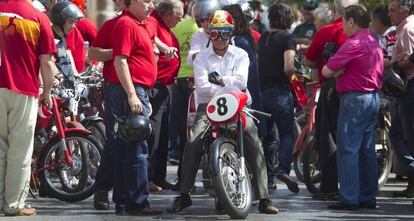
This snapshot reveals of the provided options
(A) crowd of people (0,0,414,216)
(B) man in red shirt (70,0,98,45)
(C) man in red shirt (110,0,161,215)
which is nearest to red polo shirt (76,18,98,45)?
(B) man in red shirt (70,0,98,45)

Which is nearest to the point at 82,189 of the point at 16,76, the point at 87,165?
the point at 87,165

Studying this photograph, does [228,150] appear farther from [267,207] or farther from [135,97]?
[135,97]

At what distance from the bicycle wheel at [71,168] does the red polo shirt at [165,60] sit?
115cm

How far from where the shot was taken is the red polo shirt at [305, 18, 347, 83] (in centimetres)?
1316

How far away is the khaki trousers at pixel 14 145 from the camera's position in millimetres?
11664

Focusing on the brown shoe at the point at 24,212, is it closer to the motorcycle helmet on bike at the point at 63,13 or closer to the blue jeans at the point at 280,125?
the motorcycle helmet on bike at the point at 63,13

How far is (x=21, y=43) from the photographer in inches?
459

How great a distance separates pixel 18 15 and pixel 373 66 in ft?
10.6

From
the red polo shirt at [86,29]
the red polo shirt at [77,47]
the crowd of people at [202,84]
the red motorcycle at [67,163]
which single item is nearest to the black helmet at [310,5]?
the red polo shirt at [86,29]

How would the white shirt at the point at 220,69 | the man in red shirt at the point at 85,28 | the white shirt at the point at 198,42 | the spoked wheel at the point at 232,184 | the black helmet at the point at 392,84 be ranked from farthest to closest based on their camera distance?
the man in red shirt at the point at 85,28
the white shirt at the point at 198,42
the black helmet at the point at 392,84
the white shirt at the point at 220,69
the spoked wheel at the point at 232,184

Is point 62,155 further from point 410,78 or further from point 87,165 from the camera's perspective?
point 410,78

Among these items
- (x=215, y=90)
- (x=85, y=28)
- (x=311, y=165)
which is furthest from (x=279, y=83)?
(x=85, y=28)

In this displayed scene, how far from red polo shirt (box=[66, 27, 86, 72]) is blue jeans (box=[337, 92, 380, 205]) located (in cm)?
341

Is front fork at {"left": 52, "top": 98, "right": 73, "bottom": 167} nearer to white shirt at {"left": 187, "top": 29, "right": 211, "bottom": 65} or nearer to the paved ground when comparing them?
the paved ground
